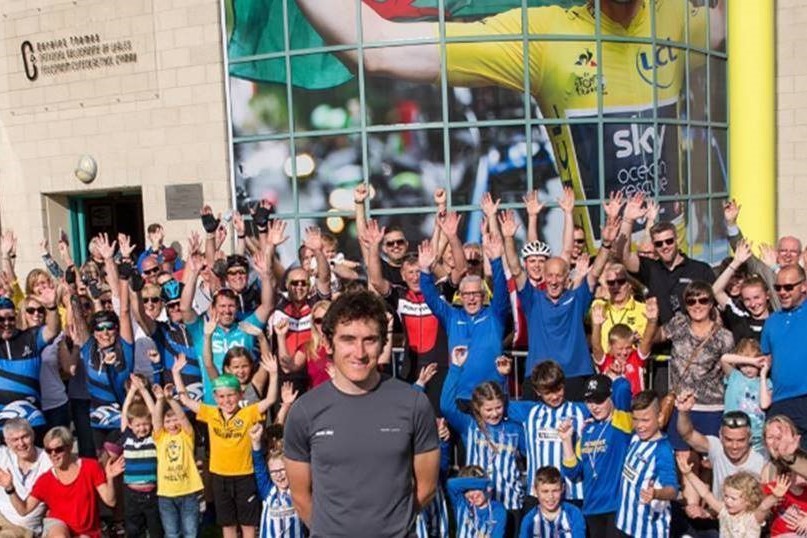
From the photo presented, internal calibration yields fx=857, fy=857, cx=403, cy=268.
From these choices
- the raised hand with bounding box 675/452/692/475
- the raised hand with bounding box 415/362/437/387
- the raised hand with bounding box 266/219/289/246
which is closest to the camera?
the raised hand with bounding box 675/452/692/475

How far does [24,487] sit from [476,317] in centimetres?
355

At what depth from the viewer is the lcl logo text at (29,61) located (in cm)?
1472

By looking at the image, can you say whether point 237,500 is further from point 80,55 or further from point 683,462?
point 80,55

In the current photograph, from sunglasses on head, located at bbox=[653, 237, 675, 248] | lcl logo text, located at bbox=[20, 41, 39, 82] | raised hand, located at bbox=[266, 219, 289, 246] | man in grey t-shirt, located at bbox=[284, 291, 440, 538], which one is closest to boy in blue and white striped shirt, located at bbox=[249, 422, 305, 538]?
raised hand, located at bbox=[266, 219, 289, 246]

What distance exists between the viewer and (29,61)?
14.8 metres

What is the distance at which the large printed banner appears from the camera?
12242 millimetres

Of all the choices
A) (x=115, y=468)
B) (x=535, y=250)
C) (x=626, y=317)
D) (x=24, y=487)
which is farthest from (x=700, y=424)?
(x=24, y=487)

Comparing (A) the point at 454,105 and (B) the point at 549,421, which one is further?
(A) the point at 454,105

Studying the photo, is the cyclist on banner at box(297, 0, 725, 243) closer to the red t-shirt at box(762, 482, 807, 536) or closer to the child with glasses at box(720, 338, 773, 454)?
the child with glasses at box(720, 338, 773, 454)

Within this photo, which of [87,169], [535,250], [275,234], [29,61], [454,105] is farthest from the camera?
[29,61]

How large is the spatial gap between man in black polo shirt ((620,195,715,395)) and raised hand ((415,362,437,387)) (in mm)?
1978

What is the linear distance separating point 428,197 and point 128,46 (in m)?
5.65

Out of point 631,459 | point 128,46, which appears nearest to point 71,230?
point 128,46

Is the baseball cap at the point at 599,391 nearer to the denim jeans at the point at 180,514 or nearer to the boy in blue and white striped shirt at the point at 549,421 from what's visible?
the boy in blue and white striped shirt at the point at 549,421
